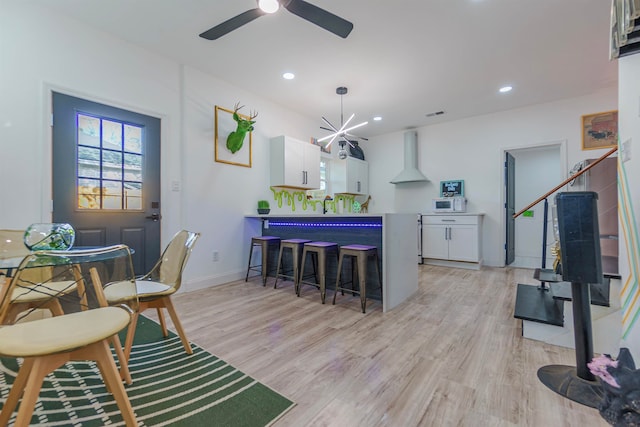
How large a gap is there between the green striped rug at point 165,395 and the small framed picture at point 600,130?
567 centimetres

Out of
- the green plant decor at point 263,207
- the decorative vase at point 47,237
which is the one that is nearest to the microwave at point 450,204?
the green plant decor at point 263,207

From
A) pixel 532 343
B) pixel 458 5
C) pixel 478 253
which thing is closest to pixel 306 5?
pixel 458 5

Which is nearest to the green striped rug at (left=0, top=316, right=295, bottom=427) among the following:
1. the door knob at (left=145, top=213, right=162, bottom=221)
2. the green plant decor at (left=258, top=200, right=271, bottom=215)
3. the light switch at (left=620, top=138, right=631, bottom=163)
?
the door knob at (left=145, top=213, right=162, bottom=221)

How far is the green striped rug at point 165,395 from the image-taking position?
1.30 meters

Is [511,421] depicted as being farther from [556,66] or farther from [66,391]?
[556,66]

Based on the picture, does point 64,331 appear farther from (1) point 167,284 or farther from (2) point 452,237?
(2) point 452,237

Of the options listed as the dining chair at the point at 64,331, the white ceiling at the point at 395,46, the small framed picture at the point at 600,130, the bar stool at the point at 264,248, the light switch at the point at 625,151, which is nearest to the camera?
the dining chair at the point at 64,331

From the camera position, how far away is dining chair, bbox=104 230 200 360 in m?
1.75

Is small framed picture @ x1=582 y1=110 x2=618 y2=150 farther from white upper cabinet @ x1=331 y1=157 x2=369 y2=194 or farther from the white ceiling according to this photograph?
white upper cabinet @ x1=331 y1=157 x2=369 y2=194

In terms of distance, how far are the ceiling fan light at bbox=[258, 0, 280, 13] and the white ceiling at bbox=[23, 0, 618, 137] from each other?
66cm

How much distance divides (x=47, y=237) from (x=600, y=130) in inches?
262

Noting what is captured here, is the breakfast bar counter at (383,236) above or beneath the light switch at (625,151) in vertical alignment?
beneath

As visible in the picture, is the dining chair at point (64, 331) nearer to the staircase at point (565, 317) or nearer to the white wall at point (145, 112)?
the white wall at point (145, 112)

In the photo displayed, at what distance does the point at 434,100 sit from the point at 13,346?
5237 millimetres
